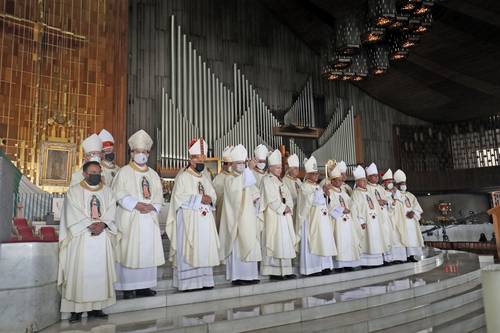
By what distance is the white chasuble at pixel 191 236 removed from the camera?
4.77m

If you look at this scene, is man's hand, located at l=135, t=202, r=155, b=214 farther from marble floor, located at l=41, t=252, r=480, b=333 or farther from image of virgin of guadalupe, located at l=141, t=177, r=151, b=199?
marble floor, located at l=41, t=252, r=480, b=333

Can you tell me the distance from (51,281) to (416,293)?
3.94 meters

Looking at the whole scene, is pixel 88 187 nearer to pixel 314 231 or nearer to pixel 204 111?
pixel 314 231

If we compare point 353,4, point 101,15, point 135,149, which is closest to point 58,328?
point 135,149

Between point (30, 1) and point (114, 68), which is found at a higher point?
point (30, 1)

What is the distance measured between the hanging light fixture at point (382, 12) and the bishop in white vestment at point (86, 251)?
7.44 meters

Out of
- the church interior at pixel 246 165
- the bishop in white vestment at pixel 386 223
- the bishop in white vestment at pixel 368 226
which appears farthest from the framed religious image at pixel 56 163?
the bishop in white vestment at pixel 386 223

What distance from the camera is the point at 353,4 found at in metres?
11.0

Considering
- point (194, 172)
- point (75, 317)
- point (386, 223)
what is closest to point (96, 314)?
point (75, 317)

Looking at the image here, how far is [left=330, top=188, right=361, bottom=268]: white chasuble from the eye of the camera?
6.29 meters

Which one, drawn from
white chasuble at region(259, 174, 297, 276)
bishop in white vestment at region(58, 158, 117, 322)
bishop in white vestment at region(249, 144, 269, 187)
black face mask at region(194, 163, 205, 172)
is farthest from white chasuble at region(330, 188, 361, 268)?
bishop in white vestment at region(58, 158, 117, 322)

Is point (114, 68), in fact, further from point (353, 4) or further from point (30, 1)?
point (353, 4)

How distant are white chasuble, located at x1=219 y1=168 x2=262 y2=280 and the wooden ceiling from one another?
6.99 m

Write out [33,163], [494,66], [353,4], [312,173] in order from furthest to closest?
[494,66], [353,4], [33,163], [312,173]
